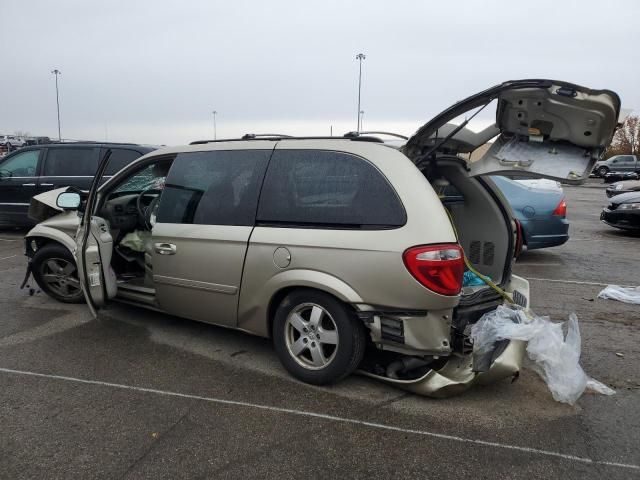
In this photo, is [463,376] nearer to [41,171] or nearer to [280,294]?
[280,294]

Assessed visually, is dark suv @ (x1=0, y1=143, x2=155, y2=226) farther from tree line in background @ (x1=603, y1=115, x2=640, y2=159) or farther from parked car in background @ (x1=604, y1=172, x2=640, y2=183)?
tree line in background @ (x1=603, y1=115, x2=640, y2=159)

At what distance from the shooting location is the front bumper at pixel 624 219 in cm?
1017

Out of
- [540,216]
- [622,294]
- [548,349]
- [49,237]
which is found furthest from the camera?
[540,216]

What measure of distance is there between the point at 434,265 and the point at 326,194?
89cm

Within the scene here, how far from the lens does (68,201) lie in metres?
4.73

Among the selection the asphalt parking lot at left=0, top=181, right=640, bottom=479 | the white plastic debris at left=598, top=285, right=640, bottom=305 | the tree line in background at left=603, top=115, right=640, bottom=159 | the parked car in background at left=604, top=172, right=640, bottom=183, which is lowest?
the asphalt parking lot at left=0, top=181, right=640, bottom=479

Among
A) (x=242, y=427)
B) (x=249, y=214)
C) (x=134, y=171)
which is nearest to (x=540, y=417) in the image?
(x=242, y=427)

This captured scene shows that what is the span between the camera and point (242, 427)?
3.01m

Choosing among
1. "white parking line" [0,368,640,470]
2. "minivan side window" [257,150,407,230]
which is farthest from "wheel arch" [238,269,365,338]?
"white parking line" [0,368,640,470]

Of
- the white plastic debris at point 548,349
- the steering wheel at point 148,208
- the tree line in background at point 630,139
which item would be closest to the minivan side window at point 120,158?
the steering wheel at point 148,208

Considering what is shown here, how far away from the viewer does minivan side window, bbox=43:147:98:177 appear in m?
9.22

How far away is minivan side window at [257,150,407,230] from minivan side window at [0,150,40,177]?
758 centimetres

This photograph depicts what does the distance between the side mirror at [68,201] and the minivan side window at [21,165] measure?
5530 mm

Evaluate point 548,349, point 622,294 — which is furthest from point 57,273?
point 622,294
